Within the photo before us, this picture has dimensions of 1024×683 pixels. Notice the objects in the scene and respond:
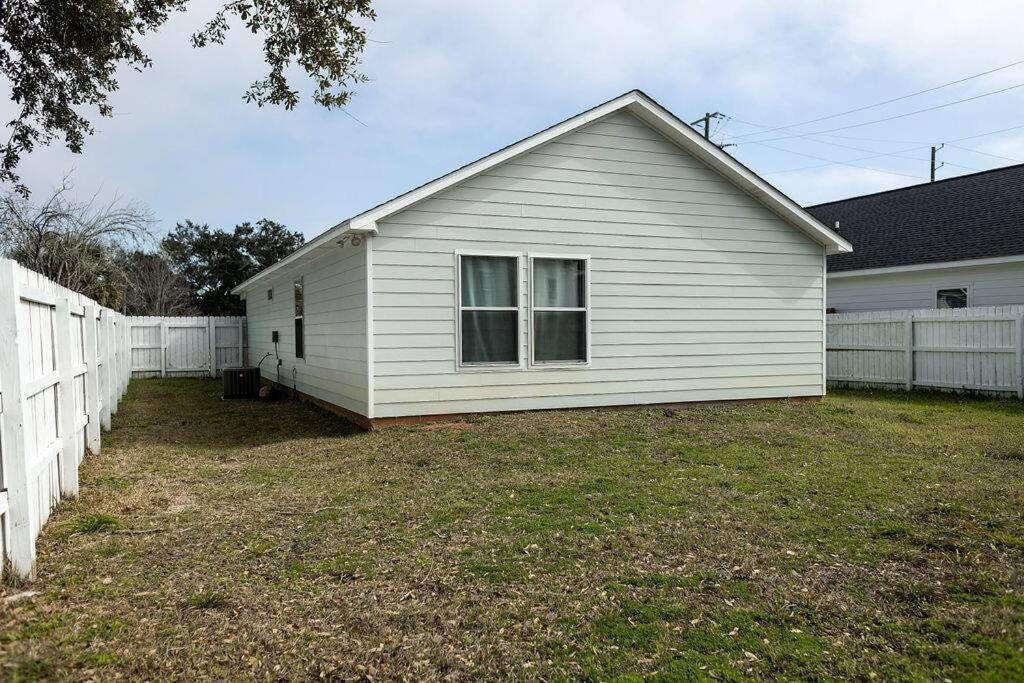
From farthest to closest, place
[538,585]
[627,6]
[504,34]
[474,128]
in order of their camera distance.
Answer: [474,128], [504,34], [627,6], [538,585]

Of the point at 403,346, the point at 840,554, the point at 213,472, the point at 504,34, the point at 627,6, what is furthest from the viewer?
the point at 504,34

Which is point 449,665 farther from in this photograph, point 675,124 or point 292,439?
point 675,124

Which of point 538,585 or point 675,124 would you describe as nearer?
point 538,585

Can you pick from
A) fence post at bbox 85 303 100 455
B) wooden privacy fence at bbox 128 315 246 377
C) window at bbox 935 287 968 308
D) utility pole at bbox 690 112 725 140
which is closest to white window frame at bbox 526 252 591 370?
fence post at bbox 85 303 100 455

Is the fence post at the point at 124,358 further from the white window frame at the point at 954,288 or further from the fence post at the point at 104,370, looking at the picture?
the white window frame at the point at 954,288

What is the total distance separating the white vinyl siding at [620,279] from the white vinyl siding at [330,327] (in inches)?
20.4

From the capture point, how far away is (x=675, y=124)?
9.52 m

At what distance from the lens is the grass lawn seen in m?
2.88

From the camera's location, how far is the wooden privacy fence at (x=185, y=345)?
61.9ft

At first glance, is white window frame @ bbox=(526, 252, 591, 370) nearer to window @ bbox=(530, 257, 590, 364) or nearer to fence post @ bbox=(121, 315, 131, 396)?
window @ bbox=(530, 257, 590, 364)

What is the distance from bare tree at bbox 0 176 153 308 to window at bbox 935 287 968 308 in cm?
2035

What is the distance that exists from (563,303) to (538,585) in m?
5.99

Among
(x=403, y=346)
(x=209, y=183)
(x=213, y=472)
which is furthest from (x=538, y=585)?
(x=209, y=183)

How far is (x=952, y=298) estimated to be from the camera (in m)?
15.7
